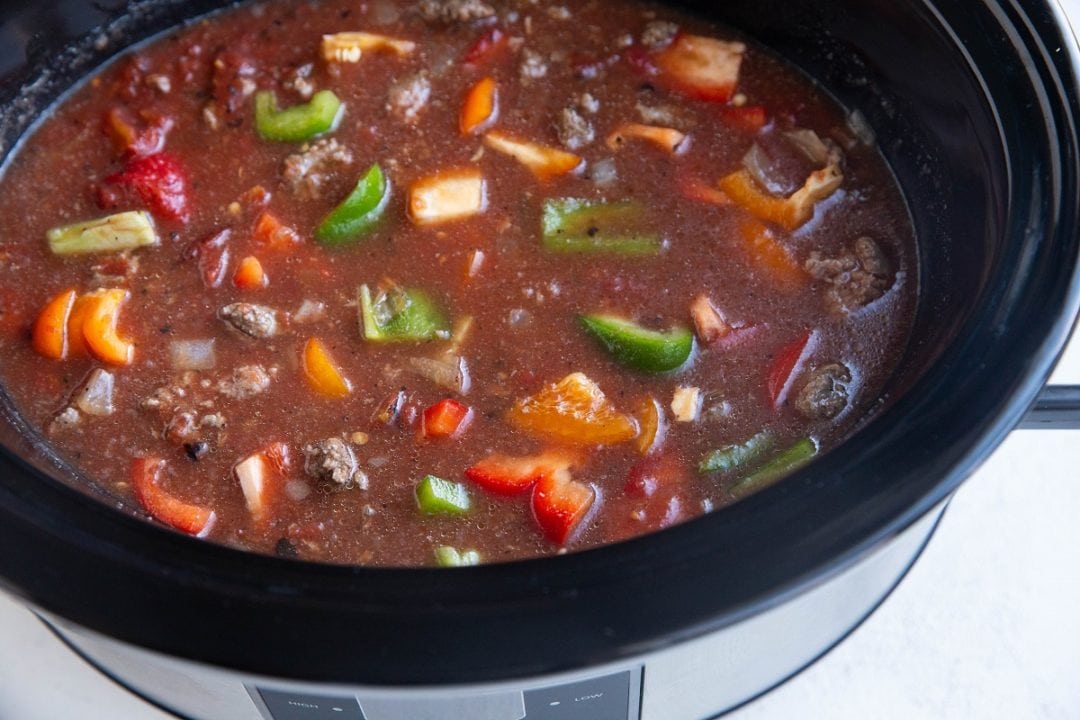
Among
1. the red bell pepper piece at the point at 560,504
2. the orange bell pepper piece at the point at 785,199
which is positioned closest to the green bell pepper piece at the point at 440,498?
the red bell pepper piece at the point at 560,504

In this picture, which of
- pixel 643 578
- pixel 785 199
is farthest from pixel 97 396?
pixel 785 199

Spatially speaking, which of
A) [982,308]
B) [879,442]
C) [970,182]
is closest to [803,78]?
[970,182]

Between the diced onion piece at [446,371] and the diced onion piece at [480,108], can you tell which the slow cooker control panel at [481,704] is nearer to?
the diced onion piece at [446,371]

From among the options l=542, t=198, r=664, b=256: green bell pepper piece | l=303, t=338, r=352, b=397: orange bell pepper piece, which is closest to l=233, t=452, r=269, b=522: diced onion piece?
l=303, t=338, r=352, b=397: orange bell pepper piece

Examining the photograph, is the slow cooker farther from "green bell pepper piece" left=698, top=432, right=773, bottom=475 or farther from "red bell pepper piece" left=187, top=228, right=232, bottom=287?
"red bell pepper piece" left=187, top=228, right=232, bottom=287

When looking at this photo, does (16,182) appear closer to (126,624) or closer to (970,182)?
(126,624)

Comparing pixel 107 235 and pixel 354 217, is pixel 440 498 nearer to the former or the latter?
pixel 354 217

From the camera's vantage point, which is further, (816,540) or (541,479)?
(541,479)
